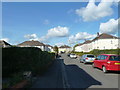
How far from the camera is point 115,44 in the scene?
58625 millimetres

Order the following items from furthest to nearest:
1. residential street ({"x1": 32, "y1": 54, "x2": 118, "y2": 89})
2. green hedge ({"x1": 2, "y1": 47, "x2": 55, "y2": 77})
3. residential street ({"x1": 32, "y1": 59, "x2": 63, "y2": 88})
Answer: green hedge ({"x1": 2, "y1": 47, "x2": 55, "y2": 77}) → residential street ({"x1": 32, "y1": 54, "x2": 118, "y2": 89}) → residential street ({"x1": 32, "y1": 59, "x2": 63, "y2": 88})

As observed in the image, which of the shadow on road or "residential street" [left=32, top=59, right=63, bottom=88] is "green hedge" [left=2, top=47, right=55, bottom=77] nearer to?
"residential street" [left=32, top=59, right=63, bottom=88]

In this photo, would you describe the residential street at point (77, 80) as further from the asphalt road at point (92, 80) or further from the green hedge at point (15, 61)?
the green hedge at point (15, 61)

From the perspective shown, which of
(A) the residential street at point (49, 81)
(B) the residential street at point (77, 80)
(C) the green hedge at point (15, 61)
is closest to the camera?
(A) the residential street at point (49, 81)

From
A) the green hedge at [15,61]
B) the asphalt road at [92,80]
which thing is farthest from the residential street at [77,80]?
the green hedge at [15,61]

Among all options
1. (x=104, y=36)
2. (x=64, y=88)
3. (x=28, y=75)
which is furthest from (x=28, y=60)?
(x=104, y=36)

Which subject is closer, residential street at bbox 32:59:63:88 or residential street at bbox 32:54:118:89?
residential street at bbox 32:59:63:88

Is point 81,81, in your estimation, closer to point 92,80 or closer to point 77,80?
point 77,80

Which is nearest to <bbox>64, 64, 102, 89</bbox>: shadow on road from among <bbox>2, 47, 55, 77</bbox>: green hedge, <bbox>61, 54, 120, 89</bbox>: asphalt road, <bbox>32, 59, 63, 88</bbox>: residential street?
<bbox>61, 54, 120, 89</bbox>: asphalt road

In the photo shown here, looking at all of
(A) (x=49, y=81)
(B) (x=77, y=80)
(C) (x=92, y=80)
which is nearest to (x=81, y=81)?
(B) (x=77, y=80)

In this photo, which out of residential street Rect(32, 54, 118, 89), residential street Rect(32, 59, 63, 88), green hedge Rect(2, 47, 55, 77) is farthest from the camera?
green hedge Rect(2, 47, 55, 77)

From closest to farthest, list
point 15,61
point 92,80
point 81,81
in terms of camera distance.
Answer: point 81,81, point 92,80, point 15,61

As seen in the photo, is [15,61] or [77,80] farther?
[15,61]

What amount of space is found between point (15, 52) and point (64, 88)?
4.17m
